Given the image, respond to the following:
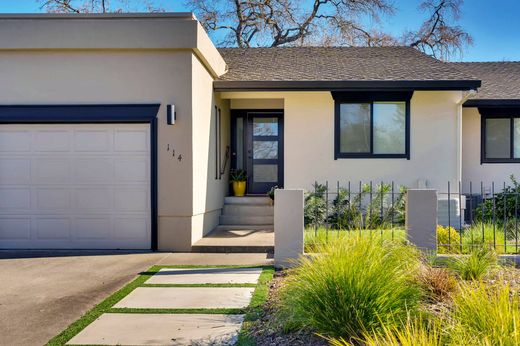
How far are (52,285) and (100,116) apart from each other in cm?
360

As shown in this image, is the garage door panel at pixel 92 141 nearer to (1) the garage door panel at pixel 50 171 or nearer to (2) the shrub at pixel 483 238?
(1) the garage door panel at pixel 50 171

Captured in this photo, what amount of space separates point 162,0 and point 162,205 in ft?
61.2

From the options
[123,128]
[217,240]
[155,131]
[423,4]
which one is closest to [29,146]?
[123,128]

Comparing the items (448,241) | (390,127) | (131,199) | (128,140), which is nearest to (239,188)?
(131,199)

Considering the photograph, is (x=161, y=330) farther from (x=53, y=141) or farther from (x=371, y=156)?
(x=371, y=156)

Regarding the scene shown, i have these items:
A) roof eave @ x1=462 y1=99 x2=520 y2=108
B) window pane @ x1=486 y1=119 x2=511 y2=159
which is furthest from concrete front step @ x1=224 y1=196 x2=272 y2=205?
window pane @ x1=486 y1=119 x2=511 y2=159

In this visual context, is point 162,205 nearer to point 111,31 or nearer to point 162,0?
point 111,31

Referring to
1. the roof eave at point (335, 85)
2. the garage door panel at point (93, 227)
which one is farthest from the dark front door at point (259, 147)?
the garage door panel at point (93, 227)

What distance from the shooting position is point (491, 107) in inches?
490

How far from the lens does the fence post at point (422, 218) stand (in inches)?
269

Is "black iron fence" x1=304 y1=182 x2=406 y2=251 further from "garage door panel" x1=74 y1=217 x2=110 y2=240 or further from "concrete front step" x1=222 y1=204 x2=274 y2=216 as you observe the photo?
"garage door panel" x1=74 y1=217 x2=110 y2=240

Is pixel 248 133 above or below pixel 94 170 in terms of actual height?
above

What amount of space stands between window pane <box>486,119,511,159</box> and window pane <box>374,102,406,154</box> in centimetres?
323

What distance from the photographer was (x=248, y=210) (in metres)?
11.2
